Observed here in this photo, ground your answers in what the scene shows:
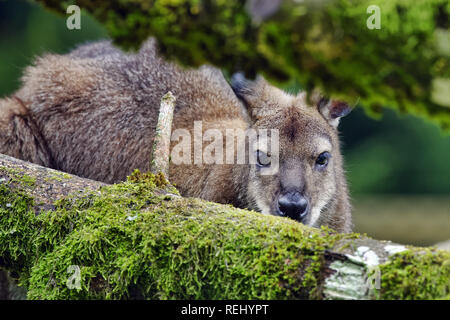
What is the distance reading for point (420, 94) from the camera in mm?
2137

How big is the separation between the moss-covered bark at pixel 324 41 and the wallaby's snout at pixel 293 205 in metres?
2.70

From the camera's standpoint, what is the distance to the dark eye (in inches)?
216

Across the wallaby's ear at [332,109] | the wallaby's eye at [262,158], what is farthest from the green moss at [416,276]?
the wallaby's ear at [332,109]

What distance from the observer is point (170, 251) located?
122 inches

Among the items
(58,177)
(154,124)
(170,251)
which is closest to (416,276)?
(170,251)

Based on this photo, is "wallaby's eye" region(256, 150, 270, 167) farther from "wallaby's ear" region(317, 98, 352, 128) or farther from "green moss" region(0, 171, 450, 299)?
"green moss" region(0, 171, 450, 299)

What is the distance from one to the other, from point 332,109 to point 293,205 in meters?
1.30

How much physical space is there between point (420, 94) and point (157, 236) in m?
1.62

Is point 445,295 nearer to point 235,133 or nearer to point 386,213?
point 235,133

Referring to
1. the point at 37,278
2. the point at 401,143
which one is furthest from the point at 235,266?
the point at 401,143

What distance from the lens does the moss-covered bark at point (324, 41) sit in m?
2.07

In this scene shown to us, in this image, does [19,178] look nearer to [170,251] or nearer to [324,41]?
[170,251]

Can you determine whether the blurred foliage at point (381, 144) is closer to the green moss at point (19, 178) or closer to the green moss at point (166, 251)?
the green moss at point (19, 178)
